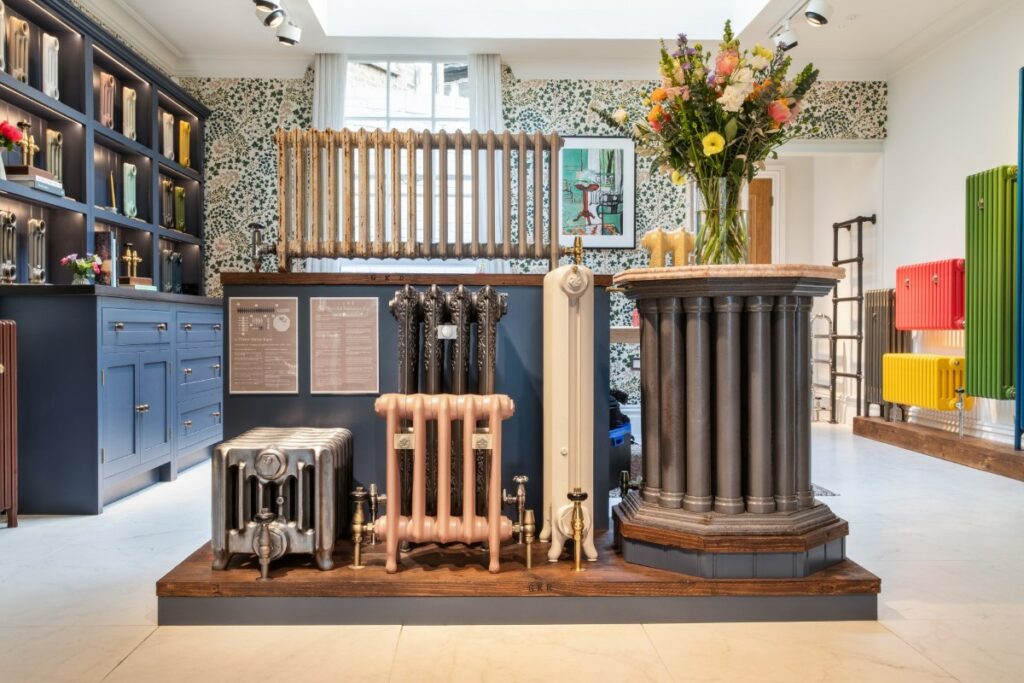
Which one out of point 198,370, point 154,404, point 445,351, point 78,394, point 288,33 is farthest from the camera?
point 288,33

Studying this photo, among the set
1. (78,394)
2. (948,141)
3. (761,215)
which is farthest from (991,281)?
(78,394)

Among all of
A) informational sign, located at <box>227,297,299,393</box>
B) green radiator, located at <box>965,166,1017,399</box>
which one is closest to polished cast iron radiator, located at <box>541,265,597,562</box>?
informational sign, located at <box>227,297,299,393</box>

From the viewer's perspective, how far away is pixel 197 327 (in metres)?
4.88

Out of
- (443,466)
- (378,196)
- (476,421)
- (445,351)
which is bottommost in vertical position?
(443,466)

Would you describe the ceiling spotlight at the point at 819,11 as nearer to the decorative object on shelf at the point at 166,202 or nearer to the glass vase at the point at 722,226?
the glass vase at the point at 722,226

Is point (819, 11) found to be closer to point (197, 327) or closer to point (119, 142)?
point (197, 327)

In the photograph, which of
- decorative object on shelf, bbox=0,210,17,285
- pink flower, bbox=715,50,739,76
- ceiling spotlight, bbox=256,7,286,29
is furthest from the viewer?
ceiling spotlight, bbox=256,7,286,29

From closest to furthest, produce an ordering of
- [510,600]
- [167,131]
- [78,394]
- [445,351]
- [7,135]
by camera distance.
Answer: [510,600] < [445,351] < [7,135] < [78,394] < [167,131]

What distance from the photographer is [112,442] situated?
12.3 ft

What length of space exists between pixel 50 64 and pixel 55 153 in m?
0.54

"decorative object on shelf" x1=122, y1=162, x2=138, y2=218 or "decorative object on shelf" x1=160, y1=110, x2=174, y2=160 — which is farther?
"decorative object on shelf" x1=160, y1=110, x2=174, y2=160

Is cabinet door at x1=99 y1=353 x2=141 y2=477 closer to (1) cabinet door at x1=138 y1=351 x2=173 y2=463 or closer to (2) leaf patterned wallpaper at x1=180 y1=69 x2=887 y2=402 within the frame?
(1) cabinet door at x1=138 y1=351 x2=173 y2=463

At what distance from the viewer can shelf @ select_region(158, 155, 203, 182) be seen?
5.75m

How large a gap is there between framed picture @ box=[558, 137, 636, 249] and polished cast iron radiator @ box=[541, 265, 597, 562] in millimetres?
4456
